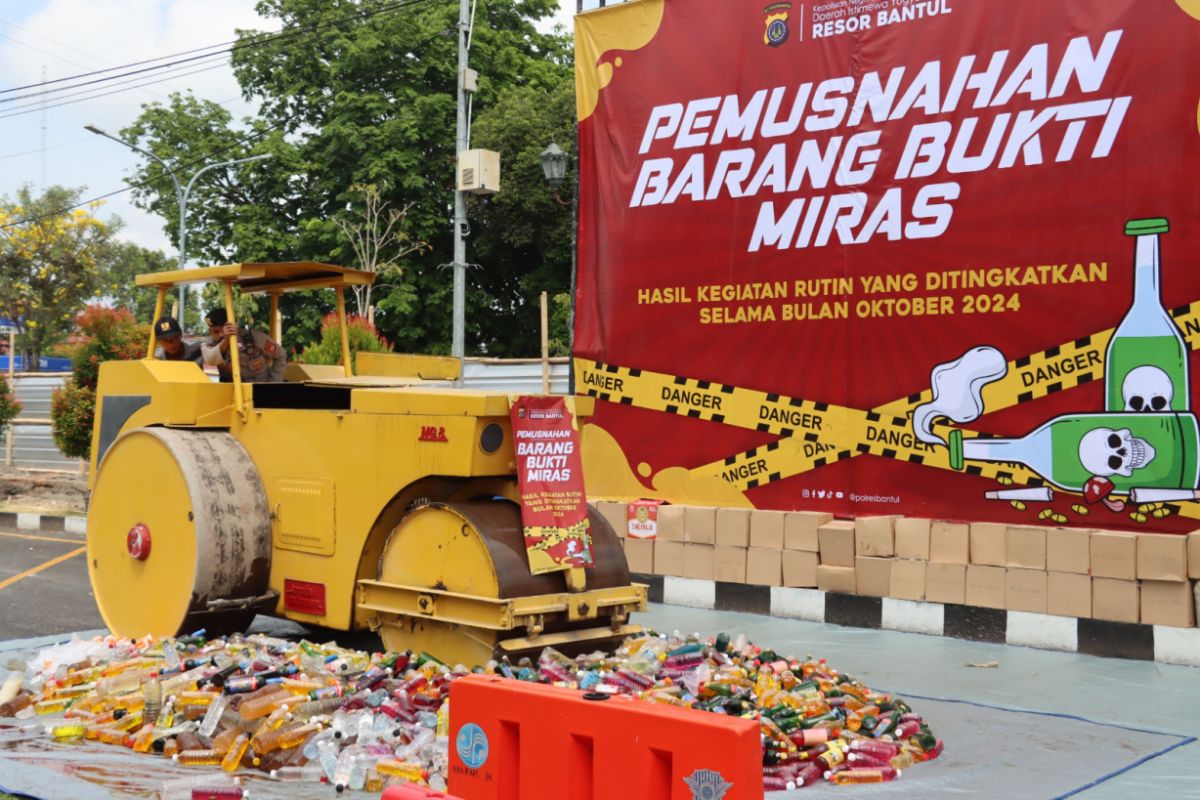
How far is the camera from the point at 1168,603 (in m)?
8.06

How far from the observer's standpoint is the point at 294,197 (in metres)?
37.6

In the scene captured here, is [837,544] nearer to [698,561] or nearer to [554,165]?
[698,561]

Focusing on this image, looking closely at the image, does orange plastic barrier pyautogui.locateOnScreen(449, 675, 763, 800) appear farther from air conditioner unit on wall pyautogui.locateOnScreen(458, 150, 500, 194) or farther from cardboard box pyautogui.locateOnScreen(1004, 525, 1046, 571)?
air conditioner unit on wall pyautogui.locateOnScreen(458, 150, 500, 194)

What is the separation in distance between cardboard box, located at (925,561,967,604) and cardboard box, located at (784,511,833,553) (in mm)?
926

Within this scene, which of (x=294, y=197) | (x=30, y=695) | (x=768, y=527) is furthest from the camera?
(x=294, y=197)

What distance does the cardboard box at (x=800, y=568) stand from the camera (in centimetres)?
966

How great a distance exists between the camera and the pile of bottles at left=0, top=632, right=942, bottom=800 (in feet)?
17.6

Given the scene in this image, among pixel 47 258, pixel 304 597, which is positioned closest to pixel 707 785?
pixel 304 597

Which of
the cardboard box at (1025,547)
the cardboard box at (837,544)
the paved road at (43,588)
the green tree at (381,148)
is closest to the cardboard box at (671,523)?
the cardboard box at (837,544)

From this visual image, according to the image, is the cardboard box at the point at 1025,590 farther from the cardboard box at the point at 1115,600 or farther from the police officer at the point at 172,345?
the police officer at the point at 172,345

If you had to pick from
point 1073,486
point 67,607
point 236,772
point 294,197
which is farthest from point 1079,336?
point 294,197

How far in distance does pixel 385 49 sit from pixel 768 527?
2885 cm

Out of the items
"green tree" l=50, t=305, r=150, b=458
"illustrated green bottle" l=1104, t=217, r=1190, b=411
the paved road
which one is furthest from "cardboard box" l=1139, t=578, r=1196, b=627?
"green tree" l=50, t=305, r=150, b=458

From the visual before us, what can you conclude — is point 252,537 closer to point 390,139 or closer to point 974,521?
point 974,521
